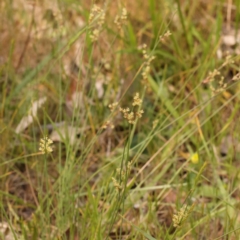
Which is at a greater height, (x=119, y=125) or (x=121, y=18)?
(x=121, y=18)

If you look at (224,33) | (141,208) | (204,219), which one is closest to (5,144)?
(141,208)

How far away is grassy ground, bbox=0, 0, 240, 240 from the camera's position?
5.02ft

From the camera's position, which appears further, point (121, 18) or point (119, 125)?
point (119, 125)

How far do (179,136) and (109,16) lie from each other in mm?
658

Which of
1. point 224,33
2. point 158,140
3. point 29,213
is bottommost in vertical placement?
point 29,213

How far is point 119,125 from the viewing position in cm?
205

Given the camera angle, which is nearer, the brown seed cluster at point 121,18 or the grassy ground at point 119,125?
the brown seed cluster at point 121,18

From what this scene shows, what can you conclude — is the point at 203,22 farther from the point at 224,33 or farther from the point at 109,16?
the point at 109,16

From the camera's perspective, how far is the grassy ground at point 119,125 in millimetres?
1529

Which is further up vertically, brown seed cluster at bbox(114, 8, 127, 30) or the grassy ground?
brown seed cluster at bbox(114, 8, 127, 30)

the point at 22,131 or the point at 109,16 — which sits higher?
the point at 109,16

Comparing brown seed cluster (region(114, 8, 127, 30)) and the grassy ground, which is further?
the grassy ground

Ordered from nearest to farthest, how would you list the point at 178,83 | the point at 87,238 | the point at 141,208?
the point at 87,238 → the point at 141,208 → the point at 178,83

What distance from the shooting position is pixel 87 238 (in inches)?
58.7
